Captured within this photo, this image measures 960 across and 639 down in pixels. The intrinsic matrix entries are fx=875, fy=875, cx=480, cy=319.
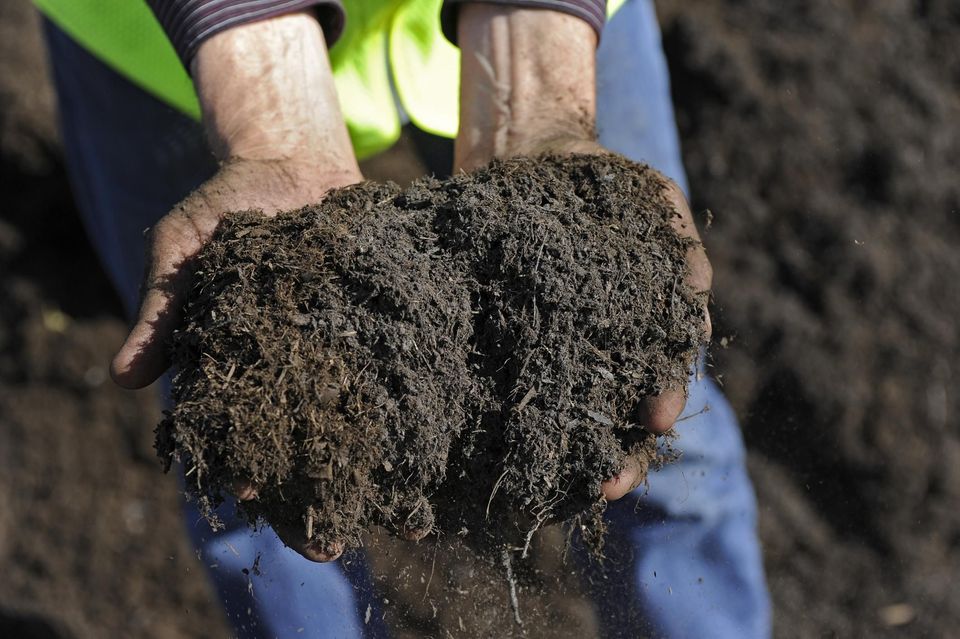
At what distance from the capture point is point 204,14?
1.24 m

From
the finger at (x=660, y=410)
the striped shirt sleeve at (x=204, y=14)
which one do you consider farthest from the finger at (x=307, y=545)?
the striped shirt sleeve at (x=204, y=14)

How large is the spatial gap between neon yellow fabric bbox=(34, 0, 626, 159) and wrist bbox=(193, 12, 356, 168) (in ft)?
0.64

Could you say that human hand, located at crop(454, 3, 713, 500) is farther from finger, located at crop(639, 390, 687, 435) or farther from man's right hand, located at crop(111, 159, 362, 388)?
finger, located at crop(639, 390, 687, 435)

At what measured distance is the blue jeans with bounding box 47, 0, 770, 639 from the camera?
1.11m

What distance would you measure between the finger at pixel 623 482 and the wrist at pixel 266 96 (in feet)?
1.99

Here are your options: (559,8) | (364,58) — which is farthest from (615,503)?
(364,58)

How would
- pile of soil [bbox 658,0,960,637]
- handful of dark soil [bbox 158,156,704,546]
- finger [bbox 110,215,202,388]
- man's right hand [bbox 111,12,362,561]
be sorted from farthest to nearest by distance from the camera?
pile of soil [bbox 658,0,960,637] < man's right hand [bbox 111,12,362,561] < finger [bbox 110,215,202,388] < handful of dark soil [bbox 158,156,704,546]

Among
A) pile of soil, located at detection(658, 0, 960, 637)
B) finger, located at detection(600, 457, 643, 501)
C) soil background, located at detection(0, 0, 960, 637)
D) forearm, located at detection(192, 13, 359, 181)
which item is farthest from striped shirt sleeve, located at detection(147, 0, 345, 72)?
pile of soil, located at detection(658, 0, 960, 637)

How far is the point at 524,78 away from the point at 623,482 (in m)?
0.64

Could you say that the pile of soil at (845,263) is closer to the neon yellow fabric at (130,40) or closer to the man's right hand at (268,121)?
the man's right hand at (268,121)

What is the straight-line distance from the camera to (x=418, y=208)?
1.07m

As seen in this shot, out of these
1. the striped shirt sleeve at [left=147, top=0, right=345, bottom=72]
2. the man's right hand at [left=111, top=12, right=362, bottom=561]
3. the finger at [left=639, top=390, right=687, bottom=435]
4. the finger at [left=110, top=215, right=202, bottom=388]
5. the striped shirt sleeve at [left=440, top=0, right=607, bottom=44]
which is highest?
the striped shirt sleeve at [left=147, top=0, right=345, bottom=72]

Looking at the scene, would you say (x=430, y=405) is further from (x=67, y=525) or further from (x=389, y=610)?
(x=67, y=525)

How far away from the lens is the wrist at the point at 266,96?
1.25m
